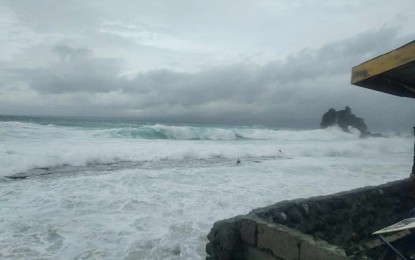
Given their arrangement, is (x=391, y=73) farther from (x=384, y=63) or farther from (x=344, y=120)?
(x=344, y=120)

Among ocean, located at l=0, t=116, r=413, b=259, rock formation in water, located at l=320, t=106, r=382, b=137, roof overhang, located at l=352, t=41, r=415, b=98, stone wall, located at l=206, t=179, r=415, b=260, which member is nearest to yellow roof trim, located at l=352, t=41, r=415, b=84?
roof overhang, located at l=352, t=41, r=415, b=98

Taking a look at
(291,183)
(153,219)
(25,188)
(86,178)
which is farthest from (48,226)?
(291,183)

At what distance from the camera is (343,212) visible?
4910mm

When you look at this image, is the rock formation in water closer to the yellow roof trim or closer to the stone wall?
the stone wall

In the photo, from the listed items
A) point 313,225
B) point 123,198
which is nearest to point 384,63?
point 313,225

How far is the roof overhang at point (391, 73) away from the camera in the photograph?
3199 mm

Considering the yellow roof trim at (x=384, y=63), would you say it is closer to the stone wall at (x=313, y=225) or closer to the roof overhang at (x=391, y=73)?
the roof overhang at (x=391, y=73)

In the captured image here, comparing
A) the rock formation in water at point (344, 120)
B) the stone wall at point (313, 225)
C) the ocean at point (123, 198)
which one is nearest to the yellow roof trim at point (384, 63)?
the stone wall at point (313, 225)

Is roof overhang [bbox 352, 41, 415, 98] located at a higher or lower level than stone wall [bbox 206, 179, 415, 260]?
higher

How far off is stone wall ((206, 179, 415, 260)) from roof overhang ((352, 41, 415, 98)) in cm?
190

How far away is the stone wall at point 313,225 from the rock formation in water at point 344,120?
62853 mm

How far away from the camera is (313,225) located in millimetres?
4520

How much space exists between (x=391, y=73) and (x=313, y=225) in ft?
7.99

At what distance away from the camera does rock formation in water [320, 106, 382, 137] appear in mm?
65188
